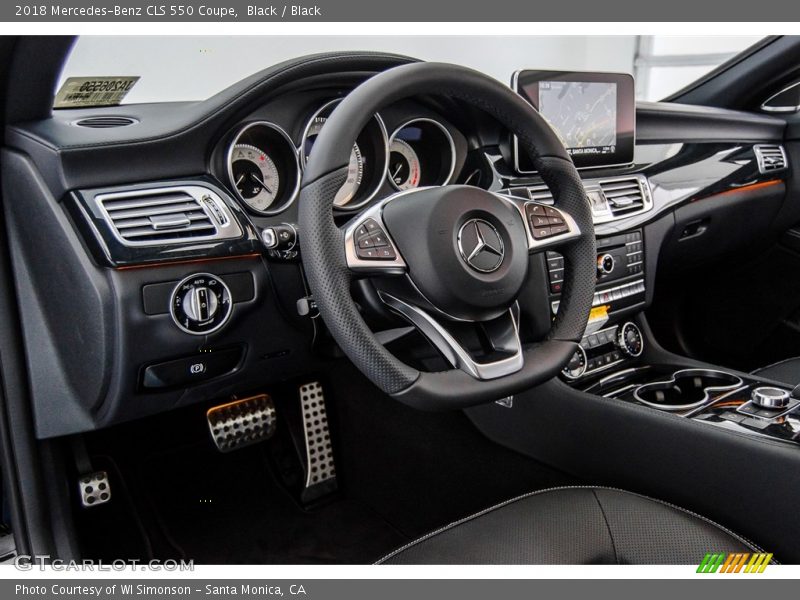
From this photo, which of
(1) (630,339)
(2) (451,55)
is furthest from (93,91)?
(2) (451,55)

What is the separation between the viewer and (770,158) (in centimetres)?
219

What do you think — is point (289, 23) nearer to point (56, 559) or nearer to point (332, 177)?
point (332, 177)

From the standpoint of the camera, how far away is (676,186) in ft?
6.05

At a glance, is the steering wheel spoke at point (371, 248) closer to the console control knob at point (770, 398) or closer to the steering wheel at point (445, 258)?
the steering wheel at point (445, 258)

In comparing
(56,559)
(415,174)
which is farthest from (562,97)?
(56,559)

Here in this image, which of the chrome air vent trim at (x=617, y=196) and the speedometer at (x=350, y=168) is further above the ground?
the speedometer at (x=350, y=168)

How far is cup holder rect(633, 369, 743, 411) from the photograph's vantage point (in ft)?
5.08

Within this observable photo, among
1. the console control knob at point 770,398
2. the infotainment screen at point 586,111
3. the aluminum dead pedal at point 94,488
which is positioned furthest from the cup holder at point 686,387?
the aluminum dead pedal at point 94,488

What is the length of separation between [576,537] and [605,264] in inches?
29.5

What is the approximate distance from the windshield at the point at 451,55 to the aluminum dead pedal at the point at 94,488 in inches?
47.4

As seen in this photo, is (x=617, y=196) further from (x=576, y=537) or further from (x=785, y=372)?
(x=576, y=537)

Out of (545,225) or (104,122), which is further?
(104,122)

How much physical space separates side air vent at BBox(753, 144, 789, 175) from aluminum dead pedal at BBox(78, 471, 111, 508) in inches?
78.9

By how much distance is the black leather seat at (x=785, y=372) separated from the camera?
169 cm
